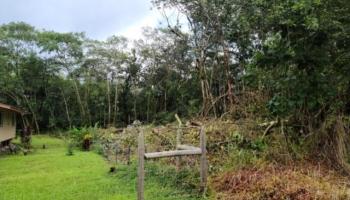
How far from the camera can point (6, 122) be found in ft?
67.4

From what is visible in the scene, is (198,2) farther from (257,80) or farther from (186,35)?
(257,80)

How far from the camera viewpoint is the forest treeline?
778cm

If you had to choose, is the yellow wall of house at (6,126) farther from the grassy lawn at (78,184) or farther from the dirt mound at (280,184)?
the dirt mound at (280,184)

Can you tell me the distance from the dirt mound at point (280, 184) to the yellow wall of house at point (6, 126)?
15.3 meters

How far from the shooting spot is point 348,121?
8.29 meters

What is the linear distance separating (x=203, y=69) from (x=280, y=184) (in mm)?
13554

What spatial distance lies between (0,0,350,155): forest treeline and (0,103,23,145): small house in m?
4.95

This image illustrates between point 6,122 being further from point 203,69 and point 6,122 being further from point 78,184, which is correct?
point 78,184

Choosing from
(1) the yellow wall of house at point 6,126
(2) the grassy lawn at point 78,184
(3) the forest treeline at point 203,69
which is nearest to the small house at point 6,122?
(1) the yellow wall of house at point 6,126

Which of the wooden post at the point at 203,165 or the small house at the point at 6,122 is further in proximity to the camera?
the small house at the point at 6,122

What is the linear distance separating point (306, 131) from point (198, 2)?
9.93m

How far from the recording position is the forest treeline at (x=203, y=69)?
25.5ft

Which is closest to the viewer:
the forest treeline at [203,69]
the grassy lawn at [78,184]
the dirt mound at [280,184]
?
the dirt mound at [280,184]

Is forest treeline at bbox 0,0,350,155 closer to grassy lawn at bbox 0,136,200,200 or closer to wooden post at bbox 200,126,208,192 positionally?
wooden post at bbox 200,126,208,192
